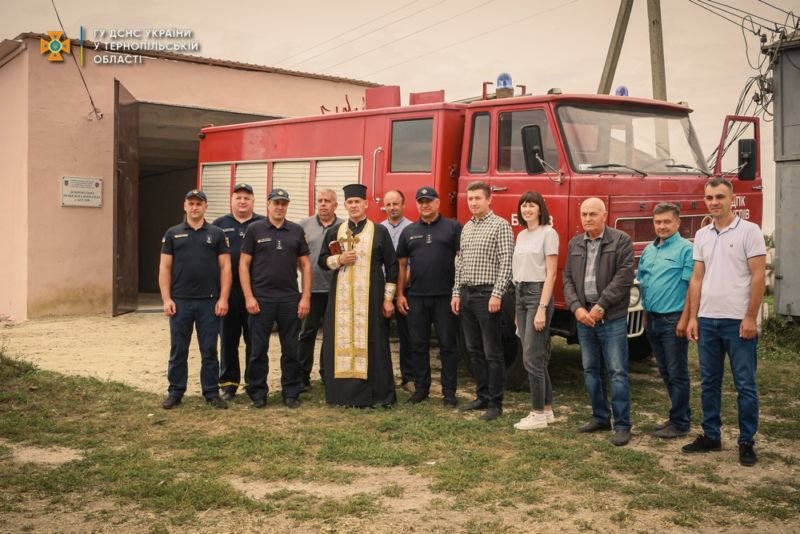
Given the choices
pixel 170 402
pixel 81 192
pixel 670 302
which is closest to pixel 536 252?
pixel 670 302

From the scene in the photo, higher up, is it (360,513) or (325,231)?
(325,231)

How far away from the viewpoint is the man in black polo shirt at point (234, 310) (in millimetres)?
7547

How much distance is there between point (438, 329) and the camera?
7.32 m

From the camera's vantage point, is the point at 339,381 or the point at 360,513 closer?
the point at 360,513

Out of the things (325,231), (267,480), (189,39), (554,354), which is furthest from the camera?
(189,39)

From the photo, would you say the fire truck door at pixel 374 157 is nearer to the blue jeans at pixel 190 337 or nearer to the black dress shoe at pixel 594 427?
the blue jeans at pixel 190 337

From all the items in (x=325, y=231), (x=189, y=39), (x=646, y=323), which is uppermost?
(x=189, y=39)

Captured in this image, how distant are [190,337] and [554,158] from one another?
357 cm

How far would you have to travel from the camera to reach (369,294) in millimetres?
7371

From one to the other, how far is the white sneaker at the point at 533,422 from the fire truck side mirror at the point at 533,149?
224 centimetres

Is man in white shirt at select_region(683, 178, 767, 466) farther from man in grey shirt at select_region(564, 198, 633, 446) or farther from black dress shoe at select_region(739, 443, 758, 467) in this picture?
man in grey shirt at select_region(564, 198, 633, 446)

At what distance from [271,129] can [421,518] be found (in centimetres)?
729

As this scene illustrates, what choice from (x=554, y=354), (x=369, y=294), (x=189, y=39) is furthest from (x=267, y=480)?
(x=189, y=39)

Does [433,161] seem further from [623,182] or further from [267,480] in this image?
[267,480]
